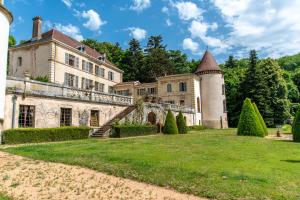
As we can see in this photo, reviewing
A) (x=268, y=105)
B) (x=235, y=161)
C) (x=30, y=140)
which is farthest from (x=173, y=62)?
(x=235, y=161)

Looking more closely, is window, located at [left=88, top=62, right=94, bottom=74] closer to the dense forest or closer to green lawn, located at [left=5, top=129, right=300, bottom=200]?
the dense forest

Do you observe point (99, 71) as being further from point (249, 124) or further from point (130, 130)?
point (249, 124)

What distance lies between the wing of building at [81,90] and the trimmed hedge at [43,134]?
4.32 ft

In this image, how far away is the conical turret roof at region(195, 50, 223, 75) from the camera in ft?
131

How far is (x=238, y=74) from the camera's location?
5281 cm

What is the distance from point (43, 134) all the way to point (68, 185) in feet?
33.6

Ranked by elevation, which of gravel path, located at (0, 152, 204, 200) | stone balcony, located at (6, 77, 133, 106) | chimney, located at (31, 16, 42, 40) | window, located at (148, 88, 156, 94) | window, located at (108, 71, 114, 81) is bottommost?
gravel path, located at (0, 152, 204, 200)

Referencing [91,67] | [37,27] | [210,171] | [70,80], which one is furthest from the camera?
[91,67]

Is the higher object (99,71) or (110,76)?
(99,71)

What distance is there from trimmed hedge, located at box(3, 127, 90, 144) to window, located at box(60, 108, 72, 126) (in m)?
1.62

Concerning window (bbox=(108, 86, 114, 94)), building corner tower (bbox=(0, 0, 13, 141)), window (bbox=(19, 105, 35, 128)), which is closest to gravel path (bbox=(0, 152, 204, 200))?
building corner tower (bbox=(0, 0, 13, 141))

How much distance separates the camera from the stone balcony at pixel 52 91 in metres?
15.4

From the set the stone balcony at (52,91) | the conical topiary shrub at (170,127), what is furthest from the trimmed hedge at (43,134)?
the conical topiary shrub at (170,127)

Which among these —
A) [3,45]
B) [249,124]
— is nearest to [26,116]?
[3,45]
